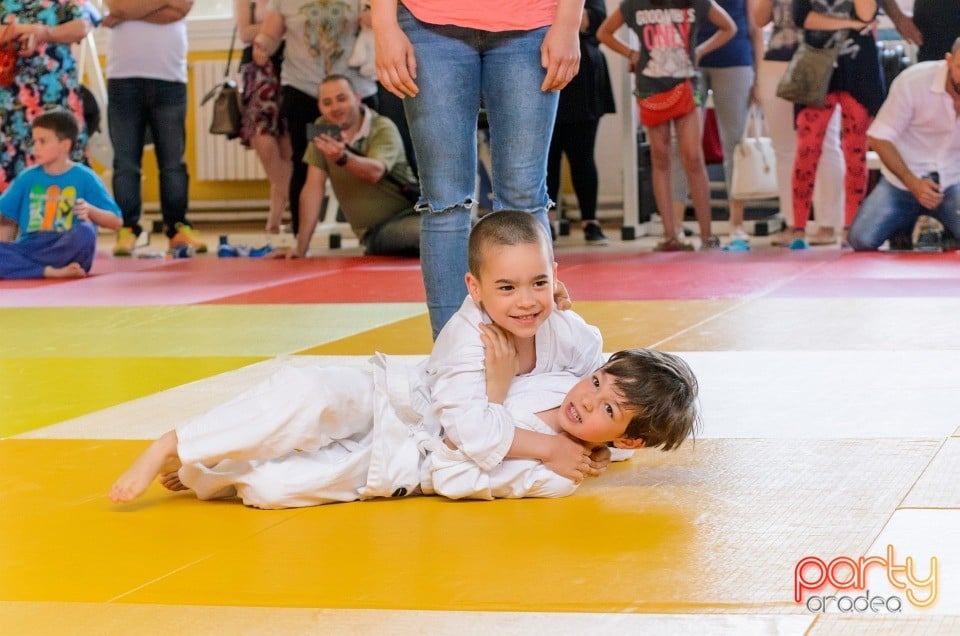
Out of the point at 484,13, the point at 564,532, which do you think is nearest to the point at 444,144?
the point at 484,13

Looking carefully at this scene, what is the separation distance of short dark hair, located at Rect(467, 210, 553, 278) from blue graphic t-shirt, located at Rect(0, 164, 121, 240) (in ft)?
16.3

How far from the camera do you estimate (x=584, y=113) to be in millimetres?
8297

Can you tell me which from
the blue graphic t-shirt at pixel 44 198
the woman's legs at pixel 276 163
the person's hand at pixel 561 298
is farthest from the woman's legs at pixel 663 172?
the person's hand at pixel 561 298

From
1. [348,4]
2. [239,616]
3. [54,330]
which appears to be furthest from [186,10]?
[239,616]

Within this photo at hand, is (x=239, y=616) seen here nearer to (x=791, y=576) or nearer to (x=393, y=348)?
(x=791, y=576)

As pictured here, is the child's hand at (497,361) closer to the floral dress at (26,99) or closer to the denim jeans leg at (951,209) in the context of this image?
the denim jeans leg at (951,209)

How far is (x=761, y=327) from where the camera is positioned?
4699mm

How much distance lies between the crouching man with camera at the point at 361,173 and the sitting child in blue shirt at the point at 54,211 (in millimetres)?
1159

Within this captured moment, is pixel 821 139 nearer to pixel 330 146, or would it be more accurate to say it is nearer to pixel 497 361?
pixel 330 146

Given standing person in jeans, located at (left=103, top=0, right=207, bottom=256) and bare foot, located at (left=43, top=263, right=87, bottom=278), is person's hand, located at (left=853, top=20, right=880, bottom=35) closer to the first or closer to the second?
standing person in jeans, located at (left=103, top=0, right=207, bottom=256)

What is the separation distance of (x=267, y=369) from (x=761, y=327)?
1699mm

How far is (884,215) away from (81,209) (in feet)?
14.0

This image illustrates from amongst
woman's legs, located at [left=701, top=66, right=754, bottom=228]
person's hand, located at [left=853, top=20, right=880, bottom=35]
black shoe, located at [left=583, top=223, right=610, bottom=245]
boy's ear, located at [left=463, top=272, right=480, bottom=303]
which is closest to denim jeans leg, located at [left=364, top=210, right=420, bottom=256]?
black shoe, located at [left=583, top=223, right=610, bottom=245]

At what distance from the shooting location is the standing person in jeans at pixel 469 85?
11.0ft
